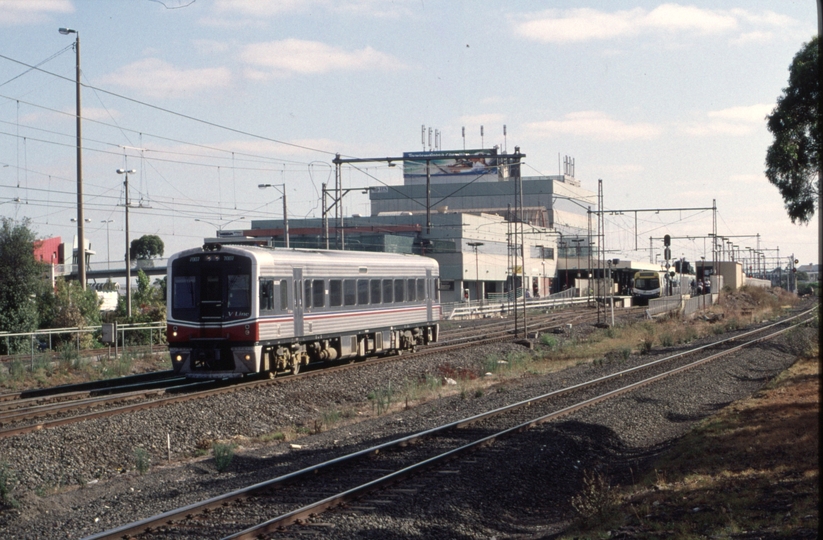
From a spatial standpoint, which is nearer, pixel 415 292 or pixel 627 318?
pixel 415 292

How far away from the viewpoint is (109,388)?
20.2 metres

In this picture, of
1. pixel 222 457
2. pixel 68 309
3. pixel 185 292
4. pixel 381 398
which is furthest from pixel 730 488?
pixel 68 309

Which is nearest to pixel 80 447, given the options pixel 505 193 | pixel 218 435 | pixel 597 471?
pixel 218 435

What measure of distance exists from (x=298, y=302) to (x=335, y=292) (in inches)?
83.2

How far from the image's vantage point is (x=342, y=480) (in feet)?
37.9

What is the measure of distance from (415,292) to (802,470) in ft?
64.0

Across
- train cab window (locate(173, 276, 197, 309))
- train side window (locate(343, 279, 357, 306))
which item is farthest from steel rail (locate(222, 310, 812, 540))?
train cab window (locate(173, 276, 197, 309))

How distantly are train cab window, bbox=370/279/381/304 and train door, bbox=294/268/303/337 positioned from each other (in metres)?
4.40

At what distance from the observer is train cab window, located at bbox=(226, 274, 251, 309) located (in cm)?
2089

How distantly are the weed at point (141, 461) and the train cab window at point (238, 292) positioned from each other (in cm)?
754

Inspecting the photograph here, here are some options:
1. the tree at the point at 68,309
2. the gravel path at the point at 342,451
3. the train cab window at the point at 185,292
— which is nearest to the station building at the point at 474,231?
the tree at the point at 68,309

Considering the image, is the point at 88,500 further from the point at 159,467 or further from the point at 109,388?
the point at 109,388

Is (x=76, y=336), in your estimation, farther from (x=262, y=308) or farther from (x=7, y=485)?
(x=7, y=485)

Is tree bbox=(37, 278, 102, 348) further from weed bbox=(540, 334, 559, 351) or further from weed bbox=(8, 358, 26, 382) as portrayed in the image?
weed bbox=(540, 334, 559, 351)
